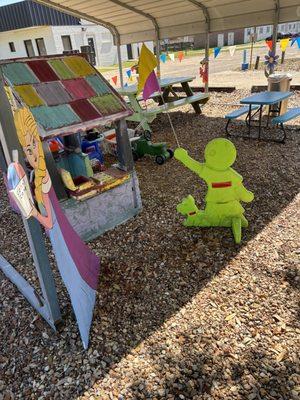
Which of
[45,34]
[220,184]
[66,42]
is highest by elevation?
[45,34]

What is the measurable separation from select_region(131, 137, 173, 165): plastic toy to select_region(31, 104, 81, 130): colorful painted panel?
118 inches

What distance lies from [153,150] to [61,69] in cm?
287

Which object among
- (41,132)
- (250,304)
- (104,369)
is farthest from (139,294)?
(41,132)

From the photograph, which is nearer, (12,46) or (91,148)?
(91,148)

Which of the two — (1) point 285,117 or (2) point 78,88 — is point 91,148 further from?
(1) point 285,117

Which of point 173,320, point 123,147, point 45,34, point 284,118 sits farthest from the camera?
point 45,34

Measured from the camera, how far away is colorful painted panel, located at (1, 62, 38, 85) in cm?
346

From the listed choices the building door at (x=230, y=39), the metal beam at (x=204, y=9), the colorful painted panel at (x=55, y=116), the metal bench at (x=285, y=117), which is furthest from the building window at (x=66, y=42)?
the building door at (x=230, y=39)

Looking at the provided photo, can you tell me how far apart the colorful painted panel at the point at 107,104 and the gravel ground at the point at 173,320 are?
1515 mm

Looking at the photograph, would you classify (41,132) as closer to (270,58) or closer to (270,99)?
(270,99)

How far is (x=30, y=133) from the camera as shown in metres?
1.93

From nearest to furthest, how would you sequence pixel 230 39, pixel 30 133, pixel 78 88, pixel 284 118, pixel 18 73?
1. pixel 30 133
2. pixel 18 73
3. pixel 78 88
4. pixel 284 118
5. pixel 230 39

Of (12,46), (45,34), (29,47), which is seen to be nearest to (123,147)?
(45,34)

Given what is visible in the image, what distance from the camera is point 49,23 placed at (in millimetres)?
24000
